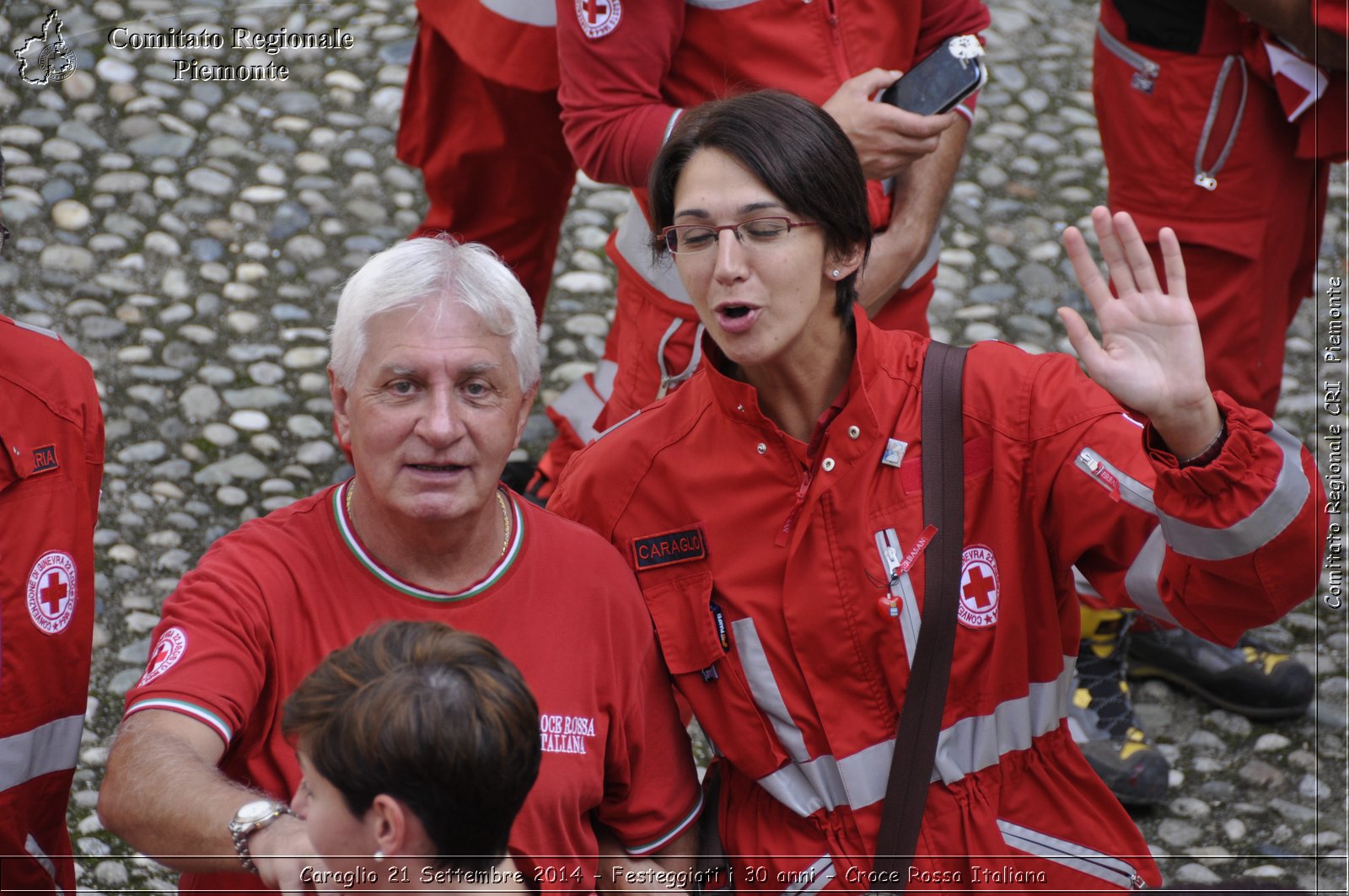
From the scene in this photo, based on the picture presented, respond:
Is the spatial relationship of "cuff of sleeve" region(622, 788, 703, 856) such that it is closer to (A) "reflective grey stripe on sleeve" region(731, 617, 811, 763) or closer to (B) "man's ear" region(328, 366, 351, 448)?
(A) "reflective grey stripe on sleeve" region(731, 617, 811, 763)

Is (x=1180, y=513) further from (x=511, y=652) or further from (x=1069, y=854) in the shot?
(x=511, y=652)

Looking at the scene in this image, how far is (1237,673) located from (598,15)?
299 cm

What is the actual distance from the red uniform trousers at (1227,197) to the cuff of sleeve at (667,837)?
92.4 inches

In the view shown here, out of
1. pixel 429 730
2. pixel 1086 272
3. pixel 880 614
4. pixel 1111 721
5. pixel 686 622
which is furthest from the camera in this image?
pixel 1111 721

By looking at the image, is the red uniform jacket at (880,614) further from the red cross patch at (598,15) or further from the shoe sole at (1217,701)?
the shoe sole at (1217,701)

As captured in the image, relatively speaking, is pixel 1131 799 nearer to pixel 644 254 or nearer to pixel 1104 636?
pixel 1104 636

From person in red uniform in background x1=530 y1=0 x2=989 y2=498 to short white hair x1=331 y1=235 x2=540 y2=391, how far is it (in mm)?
722

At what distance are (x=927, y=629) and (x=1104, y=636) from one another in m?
1.93

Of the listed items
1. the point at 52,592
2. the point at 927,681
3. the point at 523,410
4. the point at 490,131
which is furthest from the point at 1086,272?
the point at 490,131

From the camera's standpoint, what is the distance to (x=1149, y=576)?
319cm

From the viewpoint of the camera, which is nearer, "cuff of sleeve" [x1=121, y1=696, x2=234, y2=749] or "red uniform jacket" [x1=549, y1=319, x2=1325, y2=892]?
"cuff of sleeve" [x1=121, y1=696, x2=234, y2=749]

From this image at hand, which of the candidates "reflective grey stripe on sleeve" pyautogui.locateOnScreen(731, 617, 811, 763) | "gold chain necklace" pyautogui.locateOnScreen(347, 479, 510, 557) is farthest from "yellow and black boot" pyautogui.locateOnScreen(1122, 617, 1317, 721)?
"gold chain necklace" pyautogui.locateOnScreen(347, 479, 510, 557)

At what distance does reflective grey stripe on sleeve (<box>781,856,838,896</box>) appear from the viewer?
343 cm

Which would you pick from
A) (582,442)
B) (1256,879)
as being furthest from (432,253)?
(1256,879)
